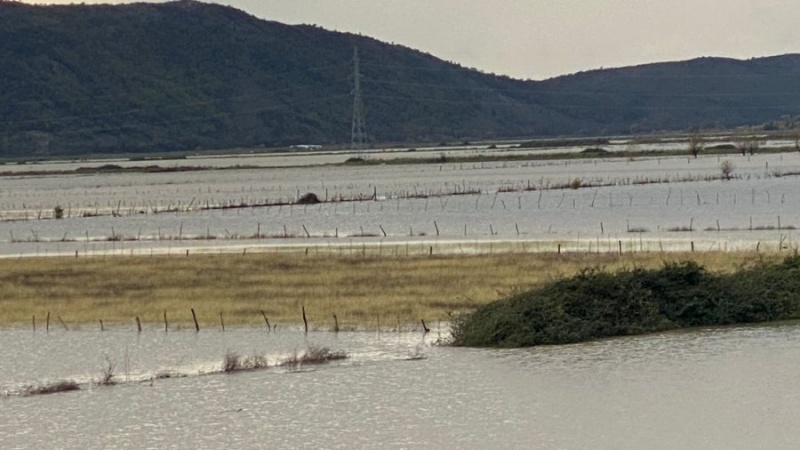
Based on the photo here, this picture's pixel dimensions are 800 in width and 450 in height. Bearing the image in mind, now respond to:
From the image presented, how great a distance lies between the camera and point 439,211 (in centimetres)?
6312

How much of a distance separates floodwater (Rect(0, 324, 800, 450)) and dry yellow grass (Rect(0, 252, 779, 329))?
2.96m

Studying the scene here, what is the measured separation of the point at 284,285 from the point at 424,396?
1328cm

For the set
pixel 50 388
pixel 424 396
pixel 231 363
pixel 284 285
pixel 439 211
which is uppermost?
pixel 439 211

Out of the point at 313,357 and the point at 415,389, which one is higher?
the point at 313,357

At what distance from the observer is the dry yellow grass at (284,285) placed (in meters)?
27.9

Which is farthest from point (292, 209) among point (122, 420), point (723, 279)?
point (122, 420)

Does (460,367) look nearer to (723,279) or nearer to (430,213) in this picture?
(723,279)

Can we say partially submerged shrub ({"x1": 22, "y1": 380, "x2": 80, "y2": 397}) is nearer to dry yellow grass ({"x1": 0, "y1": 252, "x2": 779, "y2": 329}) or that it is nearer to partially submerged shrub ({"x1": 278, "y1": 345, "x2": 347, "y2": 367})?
partially submerged shrub ({"x1": 278, "y1": 345, "x2": 347, "y2": 367})

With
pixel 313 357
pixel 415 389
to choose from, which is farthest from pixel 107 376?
pixel 415 389

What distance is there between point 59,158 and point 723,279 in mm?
183199

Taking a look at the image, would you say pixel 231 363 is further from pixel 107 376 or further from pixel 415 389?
pixel 415 389

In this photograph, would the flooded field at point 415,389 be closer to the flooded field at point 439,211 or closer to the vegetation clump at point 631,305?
the vegetation clump at point 631,305

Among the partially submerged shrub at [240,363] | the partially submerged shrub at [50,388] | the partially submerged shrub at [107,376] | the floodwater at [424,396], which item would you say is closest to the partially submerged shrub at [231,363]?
the partially submerged shrub at [240,363]

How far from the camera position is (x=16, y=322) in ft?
92.9
